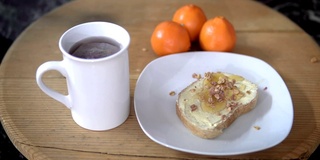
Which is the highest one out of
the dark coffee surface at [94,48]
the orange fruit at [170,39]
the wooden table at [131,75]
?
the dark coffee surface at [94,48]

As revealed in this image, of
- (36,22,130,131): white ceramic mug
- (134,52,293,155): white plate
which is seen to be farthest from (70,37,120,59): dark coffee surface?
(134,52,293,155): white plate

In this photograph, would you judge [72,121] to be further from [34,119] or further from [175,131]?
[175,131]

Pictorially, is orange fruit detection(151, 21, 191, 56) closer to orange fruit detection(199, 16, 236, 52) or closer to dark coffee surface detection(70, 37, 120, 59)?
orange fruit detection(199, 16, 236, 52)

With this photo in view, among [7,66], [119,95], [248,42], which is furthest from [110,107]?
[248,42]

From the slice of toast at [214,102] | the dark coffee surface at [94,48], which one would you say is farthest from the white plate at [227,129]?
the dark coffee surface at [94,48]

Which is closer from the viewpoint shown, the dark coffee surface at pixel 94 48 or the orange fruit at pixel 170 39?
the dark coffee surface at pixel 94 48

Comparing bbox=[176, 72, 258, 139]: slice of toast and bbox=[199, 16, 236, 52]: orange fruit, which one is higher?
bbox=[199, 16, 236, 52]: orange fruit

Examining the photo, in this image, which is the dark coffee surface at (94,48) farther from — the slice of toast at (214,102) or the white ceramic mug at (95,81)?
the slice of toast at (214,102)

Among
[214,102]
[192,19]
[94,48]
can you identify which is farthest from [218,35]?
[94,48]
